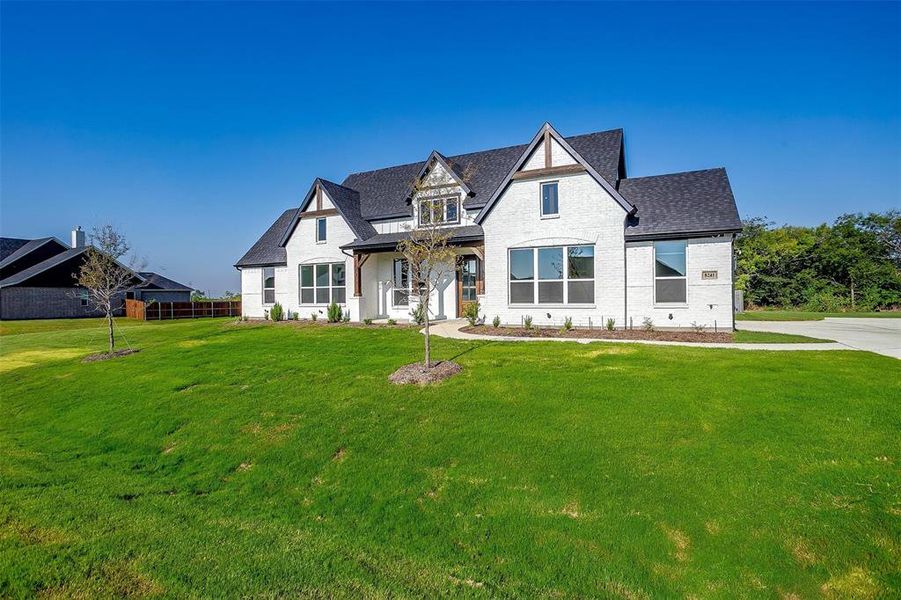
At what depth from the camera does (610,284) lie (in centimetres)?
1644

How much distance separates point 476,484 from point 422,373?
434 cm

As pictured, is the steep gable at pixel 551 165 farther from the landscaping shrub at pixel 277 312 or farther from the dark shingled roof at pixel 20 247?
the dark shingled roof at pixel 20 247

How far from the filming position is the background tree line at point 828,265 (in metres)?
28.5

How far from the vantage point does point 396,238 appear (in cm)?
2072

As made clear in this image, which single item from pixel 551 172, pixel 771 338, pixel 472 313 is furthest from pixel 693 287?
pixel 472 313

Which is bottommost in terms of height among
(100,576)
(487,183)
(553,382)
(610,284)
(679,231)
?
(100,576)

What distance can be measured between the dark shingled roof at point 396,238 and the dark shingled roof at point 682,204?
20.3 ft

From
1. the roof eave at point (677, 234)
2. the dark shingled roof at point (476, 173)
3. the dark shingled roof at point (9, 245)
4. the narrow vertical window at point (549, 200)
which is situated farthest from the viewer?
the dark shingled roof at point (9, 245)

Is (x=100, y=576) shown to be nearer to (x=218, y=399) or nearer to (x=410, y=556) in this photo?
(x=410, y=556)

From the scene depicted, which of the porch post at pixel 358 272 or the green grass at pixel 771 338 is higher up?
the porch post at pixel 358 272

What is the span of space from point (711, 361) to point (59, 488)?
39.1 ft

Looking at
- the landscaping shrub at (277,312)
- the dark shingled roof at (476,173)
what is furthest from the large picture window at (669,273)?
the landscaping shrub at (277,312)

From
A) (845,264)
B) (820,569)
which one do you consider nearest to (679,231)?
(820,569)

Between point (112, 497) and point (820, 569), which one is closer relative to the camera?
point (820, 569)
